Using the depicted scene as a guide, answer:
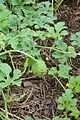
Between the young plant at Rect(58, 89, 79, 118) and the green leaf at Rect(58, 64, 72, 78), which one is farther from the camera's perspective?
the green leaf at Rect(58, 64, 72, 78)

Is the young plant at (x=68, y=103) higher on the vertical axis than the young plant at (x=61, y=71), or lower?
lower

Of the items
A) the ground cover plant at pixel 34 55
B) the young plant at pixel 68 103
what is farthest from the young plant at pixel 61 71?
the young plant at pixel 68 103

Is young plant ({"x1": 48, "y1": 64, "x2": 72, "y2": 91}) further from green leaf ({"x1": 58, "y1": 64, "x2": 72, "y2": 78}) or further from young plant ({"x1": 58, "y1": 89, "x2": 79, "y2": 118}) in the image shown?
young plant ({"x1": 58, "y1": 89, "x2": 79, "y2": 118})

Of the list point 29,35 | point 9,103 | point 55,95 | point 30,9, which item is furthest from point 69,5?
point 9,103

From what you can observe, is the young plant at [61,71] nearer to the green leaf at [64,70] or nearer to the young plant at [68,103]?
the green leaf at [64,70]

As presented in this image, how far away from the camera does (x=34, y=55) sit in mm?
2377

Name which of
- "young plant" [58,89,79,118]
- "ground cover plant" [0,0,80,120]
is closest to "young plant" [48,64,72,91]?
→ "ground cover plant" [0,0,80,120]

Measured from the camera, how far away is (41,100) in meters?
2.33

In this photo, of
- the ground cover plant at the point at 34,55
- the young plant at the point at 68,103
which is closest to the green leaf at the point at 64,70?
the ground cover plant at the point at 34,55

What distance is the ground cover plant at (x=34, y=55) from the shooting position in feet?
7.15

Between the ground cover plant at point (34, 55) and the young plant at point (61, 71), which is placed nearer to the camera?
the ground cover plant at point (34, 55)

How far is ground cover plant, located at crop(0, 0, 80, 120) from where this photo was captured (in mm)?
2180

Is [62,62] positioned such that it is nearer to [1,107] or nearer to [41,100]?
[41,100]

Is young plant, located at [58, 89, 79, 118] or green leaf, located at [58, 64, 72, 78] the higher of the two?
green leaf, located at [58, 64, 72, 78]
